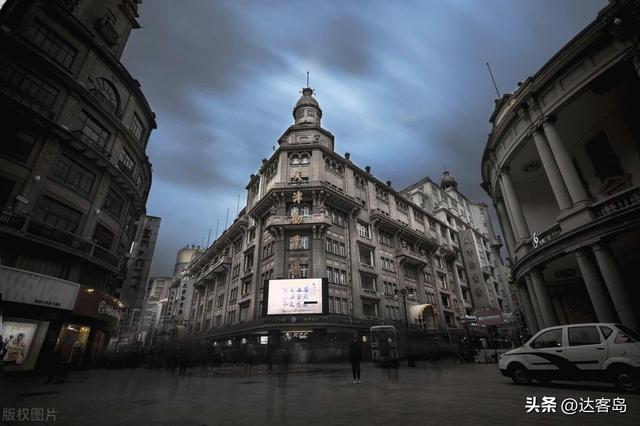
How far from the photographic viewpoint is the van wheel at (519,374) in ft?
29.3

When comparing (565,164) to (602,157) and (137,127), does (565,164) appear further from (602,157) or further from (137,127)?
(137,127)

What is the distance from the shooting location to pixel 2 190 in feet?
53.4

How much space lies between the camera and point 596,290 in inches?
473

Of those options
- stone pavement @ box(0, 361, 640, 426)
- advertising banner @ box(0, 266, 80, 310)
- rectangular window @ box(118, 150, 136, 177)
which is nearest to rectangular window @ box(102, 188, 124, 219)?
rectangular window @ box(118, 150, 136, 177)

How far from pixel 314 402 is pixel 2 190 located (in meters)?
20.9

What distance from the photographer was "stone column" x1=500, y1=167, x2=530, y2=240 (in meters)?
17.3

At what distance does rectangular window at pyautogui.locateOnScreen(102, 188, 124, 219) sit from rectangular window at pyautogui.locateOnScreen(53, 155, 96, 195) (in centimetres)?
190

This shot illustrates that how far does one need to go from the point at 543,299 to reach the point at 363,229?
24605 mm

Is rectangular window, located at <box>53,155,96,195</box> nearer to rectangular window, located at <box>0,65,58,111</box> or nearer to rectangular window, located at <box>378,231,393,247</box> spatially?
rectangular window, located at <box>0,65,58,111</box>

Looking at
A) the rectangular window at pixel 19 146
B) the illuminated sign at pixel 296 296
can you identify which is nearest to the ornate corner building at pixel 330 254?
the illuminated sign at pixel 296 296

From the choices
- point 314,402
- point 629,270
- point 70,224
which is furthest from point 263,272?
point 629,270

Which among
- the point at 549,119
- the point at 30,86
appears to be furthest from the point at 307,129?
the point at 549,119

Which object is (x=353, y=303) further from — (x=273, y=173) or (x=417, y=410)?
(x=417, y=410)

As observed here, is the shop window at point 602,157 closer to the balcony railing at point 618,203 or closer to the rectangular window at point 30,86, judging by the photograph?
the balcony railing at point 618,203
